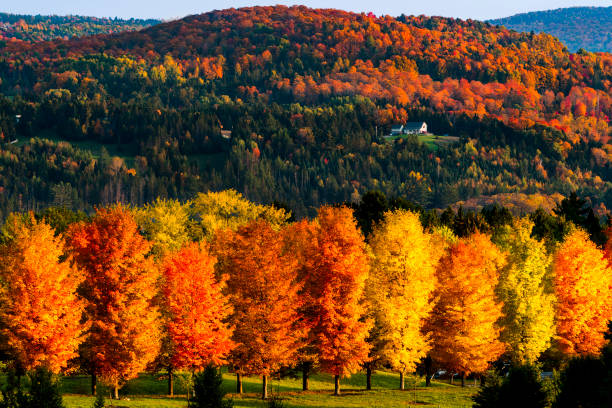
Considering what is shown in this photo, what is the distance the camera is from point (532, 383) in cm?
4822

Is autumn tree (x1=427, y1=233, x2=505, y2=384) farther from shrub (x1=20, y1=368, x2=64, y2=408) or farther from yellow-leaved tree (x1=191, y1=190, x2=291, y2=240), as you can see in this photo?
yellow-leaved tree (x1=191, y1=190, x2=291, y2=240)

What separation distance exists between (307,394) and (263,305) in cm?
1080

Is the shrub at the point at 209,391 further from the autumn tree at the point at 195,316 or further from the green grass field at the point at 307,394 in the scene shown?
the autumn tree at the point at 195,316

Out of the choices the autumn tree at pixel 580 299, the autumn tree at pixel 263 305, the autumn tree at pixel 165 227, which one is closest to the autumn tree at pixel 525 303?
the autumn tree at pixel 580 299

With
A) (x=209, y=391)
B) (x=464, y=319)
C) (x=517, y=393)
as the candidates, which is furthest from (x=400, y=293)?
(x=209, y=391)

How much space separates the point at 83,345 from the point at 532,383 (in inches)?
1593

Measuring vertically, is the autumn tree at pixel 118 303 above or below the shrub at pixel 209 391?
above

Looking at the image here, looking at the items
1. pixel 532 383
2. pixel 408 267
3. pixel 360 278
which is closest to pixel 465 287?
pixel 408 267

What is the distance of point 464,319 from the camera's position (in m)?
82.8

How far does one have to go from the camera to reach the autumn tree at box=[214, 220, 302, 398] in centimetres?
7181

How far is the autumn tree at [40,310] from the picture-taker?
64812mm

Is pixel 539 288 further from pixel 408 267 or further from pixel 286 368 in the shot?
pixel 286 368

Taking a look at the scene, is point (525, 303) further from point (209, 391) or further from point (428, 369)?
point (209, 391)

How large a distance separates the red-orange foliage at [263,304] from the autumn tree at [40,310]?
1472 cm
